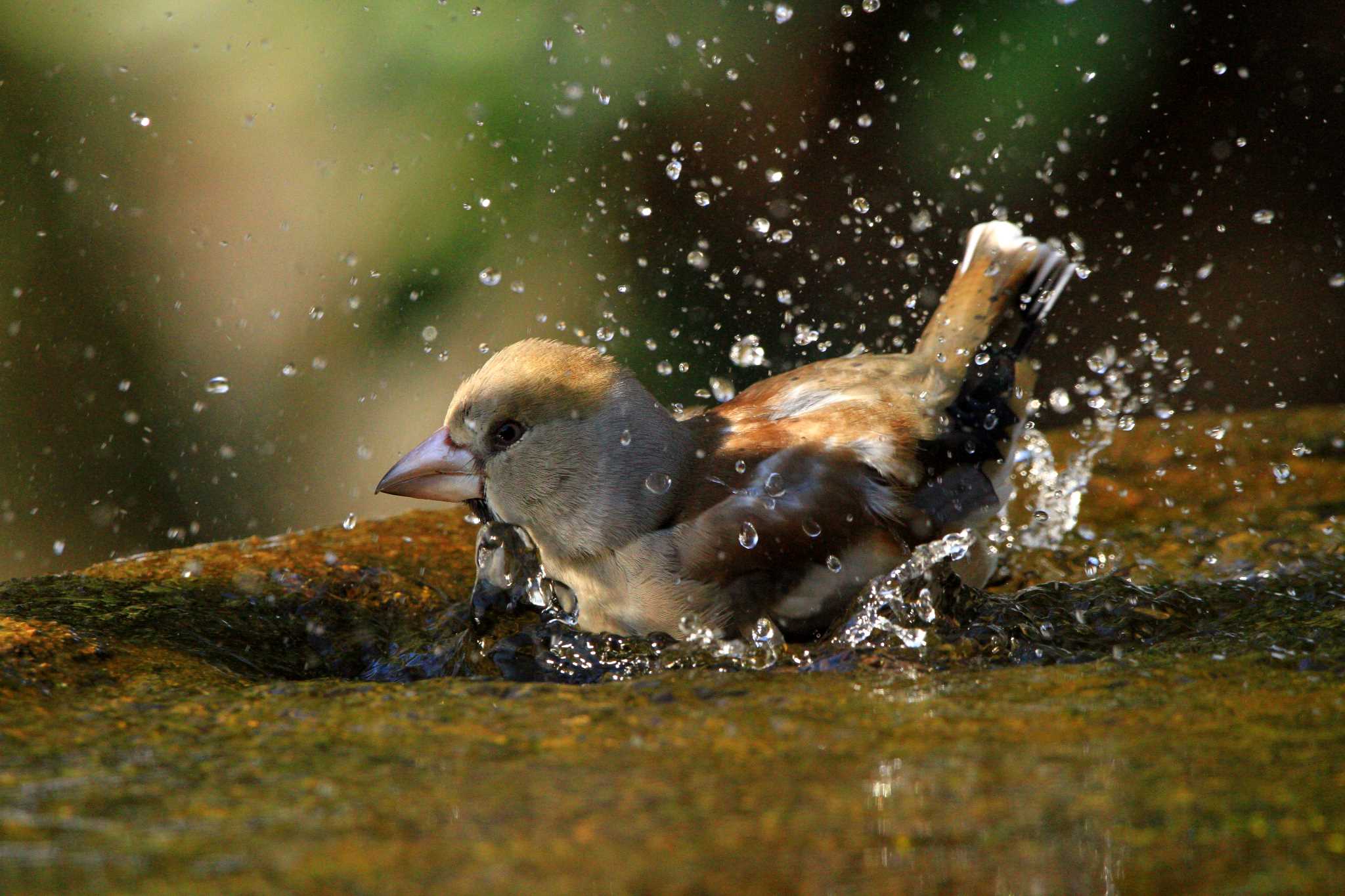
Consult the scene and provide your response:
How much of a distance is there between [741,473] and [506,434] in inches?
24.4

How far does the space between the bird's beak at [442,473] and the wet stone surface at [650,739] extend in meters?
0.23

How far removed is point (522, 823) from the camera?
1427mm

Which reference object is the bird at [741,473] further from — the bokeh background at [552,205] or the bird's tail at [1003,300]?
the bokeh background at [552,205]

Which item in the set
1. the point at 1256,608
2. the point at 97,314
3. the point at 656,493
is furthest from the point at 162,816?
the point at 97,314

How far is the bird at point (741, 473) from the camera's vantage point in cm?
309

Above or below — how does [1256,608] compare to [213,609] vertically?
below

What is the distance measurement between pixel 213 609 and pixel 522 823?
1749mm

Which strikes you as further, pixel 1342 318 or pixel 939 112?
pixel 1342 318

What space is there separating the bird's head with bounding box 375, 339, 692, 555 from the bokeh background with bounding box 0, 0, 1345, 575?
167 cm

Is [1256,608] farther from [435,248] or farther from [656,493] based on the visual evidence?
[435,248]

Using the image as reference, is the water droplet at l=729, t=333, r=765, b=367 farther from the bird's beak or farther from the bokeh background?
the bird's beak

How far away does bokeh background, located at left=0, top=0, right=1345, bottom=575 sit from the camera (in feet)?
17.4

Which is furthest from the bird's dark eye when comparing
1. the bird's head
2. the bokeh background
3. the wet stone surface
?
the bokeh background

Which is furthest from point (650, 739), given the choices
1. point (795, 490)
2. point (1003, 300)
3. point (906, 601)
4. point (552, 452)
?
point (1003, 300)
